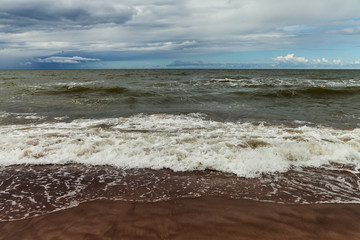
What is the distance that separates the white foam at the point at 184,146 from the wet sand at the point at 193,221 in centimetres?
122

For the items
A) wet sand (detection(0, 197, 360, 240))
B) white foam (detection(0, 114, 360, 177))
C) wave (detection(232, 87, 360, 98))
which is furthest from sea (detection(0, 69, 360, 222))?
wave (detection(232, 87, 360, 98))

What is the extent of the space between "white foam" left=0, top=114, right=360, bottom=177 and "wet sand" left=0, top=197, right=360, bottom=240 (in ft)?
4.00

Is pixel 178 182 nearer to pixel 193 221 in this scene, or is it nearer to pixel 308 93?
pixel 193 221

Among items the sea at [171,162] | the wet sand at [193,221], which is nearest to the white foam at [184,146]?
the sea at [171,162]

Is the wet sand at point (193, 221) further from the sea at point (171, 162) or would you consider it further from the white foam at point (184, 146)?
the white foam at point (184, 146)

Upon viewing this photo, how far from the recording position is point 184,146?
5.90m

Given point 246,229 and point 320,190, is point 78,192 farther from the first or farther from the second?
point 320,190

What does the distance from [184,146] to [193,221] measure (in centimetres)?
287

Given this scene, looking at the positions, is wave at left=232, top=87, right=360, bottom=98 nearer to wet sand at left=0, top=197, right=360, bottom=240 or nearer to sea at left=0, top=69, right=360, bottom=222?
sea at left=0, top=69, right=360, bottom=222

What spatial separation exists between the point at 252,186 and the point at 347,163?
96.8 inches

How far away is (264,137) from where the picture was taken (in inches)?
266

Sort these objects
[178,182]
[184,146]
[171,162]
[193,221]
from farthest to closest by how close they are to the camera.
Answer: [184,146] → [171,162] → [178,182] → [193,221]

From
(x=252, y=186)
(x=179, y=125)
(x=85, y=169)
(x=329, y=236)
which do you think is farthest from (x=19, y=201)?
(x=179, y=125)

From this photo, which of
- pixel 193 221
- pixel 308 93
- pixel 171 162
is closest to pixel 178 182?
pixel 171 162
